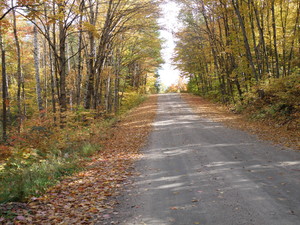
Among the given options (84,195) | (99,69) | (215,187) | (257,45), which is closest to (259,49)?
(257,45)

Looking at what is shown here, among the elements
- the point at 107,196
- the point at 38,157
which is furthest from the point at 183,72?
the point at 107,196

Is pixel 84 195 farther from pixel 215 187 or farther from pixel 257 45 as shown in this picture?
pixel 257 45

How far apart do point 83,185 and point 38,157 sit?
3403 mm

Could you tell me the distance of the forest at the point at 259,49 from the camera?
1353cm

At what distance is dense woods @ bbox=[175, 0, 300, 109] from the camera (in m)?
14.4

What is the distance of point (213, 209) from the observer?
167 inches

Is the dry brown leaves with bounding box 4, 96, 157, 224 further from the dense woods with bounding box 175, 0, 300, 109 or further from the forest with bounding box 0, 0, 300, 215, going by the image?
the dense woods with bounding box 175, 0, 300, 109

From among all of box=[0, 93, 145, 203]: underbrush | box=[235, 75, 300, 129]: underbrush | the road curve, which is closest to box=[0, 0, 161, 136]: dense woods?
box=[0, 93, 145, 203]: underbrush

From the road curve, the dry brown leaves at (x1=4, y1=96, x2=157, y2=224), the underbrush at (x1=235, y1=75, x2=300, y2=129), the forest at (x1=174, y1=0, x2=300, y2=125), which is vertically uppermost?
the forest at (x1=174, y1=0, x2=300, y2=125)

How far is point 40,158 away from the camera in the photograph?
28.4 ft

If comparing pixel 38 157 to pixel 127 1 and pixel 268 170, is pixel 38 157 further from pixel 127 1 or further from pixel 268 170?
pixel 127 1

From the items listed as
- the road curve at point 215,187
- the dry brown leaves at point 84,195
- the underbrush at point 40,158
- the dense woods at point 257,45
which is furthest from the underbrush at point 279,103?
the underbrush at point 40,158

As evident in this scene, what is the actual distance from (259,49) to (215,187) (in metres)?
16.6

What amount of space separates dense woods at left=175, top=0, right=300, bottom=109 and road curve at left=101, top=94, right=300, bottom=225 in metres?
5.70
